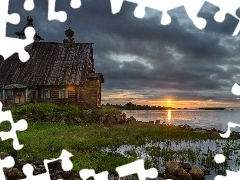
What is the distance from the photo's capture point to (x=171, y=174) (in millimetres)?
13750

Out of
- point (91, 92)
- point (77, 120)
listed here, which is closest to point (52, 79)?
point (91, 92)

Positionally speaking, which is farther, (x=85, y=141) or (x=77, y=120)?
(x=77, y=120)

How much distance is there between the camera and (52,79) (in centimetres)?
3697

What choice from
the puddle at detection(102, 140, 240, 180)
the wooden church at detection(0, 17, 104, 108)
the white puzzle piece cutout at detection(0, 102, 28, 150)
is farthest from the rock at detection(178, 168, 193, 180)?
the wooden church at detection(0, 17, 104, 108)

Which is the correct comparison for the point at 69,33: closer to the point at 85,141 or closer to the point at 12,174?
the point at 85,141

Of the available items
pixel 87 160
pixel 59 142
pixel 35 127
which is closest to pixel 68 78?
pixel 35 127

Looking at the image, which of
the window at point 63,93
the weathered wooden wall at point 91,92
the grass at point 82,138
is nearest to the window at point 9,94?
the window at point 63,93

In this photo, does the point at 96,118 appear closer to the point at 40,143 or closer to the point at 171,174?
the point at 40,143

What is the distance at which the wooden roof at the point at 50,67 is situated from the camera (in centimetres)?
3694

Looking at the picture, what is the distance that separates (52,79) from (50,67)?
1987 mm

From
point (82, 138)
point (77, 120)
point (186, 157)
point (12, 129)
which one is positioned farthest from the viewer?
point (77, 120)

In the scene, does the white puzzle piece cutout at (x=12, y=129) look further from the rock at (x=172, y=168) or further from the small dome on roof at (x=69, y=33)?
the small dome on roof at (x=69, y=33)

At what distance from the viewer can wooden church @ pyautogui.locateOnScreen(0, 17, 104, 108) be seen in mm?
37031

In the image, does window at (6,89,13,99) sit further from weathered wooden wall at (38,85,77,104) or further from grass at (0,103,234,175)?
grass at (0,103,234,175)
